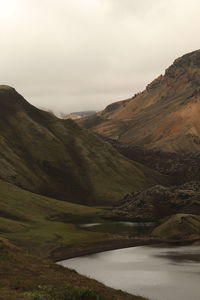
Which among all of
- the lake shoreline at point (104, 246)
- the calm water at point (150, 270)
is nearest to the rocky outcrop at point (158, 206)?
the lake shoreline at point (104, 246)

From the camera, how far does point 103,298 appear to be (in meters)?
39.0

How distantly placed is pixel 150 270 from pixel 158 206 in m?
102

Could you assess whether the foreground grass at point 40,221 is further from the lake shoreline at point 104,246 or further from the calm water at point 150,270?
the calm water at point 150,270

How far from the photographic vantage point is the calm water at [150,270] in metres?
70.0

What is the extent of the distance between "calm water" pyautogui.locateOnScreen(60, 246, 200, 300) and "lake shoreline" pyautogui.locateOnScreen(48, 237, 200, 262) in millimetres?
3734

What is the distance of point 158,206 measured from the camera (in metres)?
192

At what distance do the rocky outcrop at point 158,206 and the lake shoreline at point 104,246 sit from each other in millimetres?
45631

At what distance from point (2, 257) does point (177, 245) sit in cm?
8180

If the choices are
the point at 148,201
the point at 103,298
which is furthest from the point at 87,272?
the point at 148,201

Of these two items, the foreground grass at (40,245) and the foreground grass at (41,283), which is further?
the foreground grass at (40,245)

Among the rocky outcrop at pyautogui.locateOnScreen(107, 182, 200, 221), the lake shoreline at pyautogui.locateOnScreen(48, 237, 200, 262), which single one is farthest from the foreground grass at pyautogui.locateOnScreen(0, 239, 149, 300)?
the rocky outcrop at pyautogui.locateOnScreen(107, 182, 200, 221)

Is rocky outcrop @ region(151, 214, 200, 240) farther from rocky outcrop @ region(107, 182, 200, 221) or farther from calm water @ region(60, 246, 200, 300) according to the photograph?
rocky outcrop @ region(107, 182, 200, 221)

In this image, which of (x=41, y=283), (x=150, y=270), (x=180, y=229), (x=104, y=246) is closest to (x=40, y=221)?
(x=104, y=246)

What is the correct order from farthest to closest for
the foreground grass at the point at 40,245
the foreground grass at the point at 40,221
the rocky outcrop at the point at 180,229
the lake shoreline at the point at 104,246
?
the rocky outcrop at the point at 180,229
the foreground grass at the point at 40,221
the lake shoreline at the point at 104,246
the foreground grass at the point at 40,245
